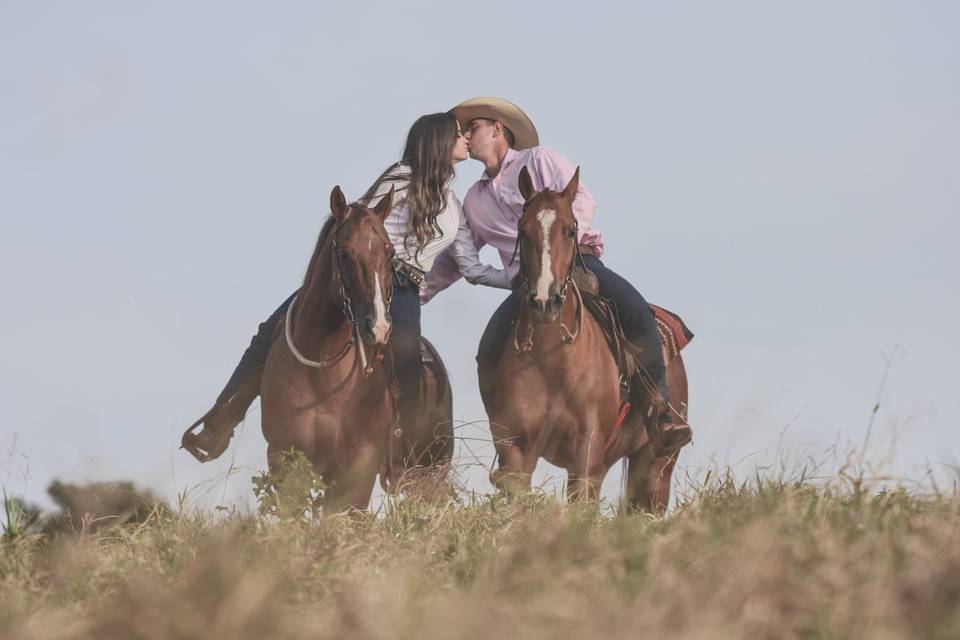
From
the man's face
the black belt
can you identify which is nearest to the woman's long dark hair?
the black belt

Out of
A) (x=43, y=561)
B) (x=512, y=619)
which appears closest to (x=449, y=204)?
(x=43, y=561)

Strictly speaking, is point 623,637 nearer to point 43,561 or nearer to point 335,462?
point 43,561

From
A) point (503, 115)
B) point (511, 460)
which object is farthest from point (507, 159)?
point (511, 460)

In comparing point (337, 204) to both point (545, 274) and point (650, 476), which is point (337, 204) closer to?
point (545, 274)

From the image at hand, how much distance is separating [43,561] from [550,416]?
13.4ft

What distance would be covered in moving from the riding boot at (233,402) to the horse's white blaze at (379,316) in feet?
5.17

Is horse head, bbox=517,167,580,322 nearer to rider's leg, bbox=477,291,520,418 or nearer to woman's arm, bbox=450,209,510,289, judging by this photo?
rider's leg, bbox=477,291,520,418

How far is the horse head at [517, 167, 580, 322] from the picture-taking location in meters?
8.98

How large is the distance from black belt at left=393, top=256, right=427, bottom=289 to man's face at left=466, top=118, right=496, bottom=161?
4.06ft

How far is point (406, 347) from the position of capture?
Answer: 9.50 meters

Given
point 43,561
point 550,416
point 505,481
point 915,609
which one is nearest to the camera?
point 915,609

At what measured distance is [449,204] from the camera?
995cm

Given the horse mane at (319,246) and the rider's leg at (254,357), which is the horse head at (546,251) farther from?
the rider's leg at (254,357)

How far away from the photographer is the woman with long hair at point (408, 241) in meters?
9.66
